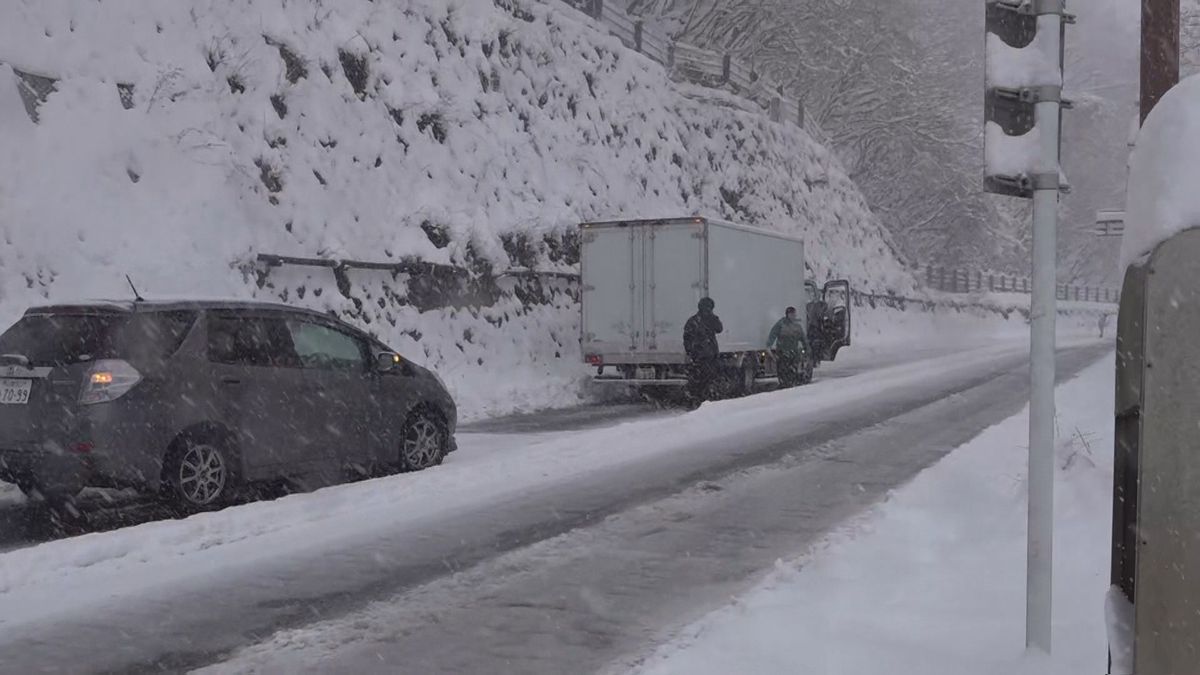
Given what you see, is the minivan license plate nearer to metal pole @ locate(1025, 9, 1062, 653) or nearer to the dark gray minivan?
the dark gray minivan

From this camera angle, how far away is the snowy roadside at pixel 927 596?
4582 millimetres

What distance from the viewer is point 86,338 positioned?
7.57 m

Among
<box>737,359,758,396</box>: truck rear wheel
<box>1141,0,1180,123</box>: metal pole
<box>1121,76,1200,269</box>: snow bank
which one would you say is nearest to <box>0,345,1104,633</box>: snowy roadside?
<box>1121,76,1200,269</box>: snow bank

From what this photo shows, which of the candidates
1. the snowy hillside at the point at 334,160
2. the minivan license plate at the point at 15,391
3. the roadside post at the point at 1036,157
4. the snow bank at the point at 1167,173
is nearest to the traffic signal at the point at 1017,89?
the roadside post at the point at 1036,157

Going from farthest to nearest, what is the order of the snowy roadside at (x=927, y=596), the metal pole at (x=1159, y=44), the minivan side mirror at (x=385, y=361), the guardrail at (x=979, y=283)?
the guardrail at (x=979, y=283) → the minivan side mirror at (x=385, y=361) → the metal pole at (x=1159, y=44) → the snowy roadside at (x=927, y=596)

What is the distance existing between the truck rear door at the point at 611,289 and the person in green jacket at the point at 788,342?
11.2 feet

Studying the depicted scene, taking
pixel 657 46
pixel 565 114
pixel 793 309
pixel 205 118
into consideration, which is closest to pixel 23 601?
pixel 205 118

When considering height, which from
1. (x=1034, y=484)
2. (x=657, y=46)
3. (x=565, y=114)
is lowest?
(x=1034, y=484)

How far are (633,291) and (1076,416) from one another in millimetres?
7704

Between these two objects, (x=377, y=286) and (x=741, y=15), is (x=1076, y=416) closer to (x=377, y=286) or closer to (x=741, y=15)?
(x=377, y=286)

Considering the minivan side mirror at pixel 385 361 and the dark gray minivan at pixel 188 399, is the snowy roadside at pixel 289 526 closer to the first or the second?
the dark gray minivan at pixel 188 399

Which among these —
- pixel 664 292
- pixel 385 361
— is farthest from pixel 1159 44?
pixel 664 292

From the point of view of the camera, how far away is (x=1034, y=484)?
14.2ft

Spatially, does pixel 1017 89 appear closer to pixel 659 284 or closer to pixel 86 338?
pixel 86 338
